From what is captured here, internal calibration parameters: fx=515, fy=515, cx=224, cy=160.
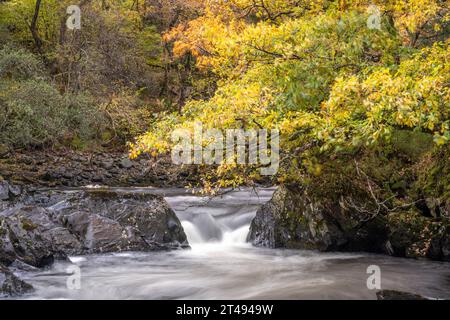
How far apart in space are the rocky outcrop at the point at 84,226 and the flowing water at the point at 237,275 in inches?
14.1

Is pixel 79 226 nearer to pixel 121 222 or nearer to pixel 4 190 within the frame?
pixel 121 222

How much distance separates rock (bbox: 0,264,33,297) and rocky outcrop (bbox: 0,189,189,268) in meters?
1.57

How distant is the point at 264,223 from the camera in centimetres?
1220

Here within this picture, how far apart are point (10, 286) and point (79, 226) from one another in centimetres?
385

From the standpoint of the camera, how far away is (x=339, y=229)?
11023 mm

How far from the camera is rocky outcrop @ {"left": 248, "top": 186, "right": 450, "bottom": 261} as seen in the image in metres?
9.72

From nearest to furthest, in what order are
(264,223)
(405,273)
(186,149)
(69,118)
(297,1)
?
(186,149)
(405,273)
(297,1)
(264,223)
(69,118)

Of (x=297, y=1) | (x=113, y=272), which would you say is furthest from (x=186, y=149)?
(x=297, y=1)

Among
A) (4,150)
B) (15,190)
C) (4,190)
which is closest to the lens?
(4,190)

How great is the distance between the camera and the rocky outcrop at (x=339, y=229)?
972cm

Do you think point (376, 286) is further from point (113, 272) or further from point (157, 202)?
point (157, 202)

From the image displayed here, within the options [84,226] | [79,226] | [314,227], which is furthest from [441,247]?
[79,226]

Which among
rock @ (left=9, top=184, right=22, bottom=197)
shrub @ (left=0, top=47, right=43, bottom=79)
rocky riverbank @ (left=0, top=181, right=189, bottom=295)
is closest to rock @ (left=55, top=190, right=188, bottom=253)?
rocky riverbank @ (left=0, top=181, right=189, bottom=295)

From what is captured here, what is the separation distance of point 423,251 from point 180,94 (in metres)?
21.7
